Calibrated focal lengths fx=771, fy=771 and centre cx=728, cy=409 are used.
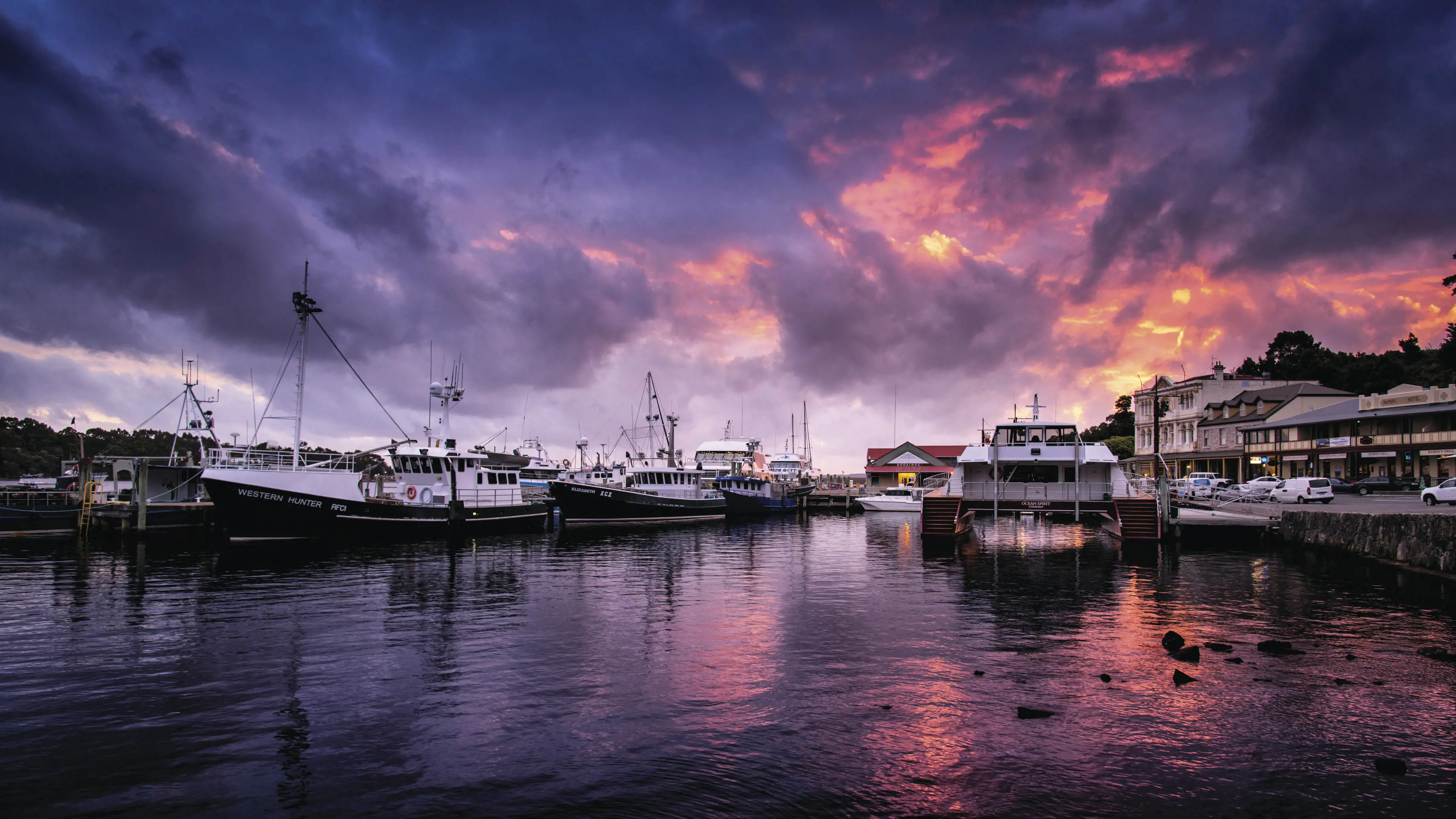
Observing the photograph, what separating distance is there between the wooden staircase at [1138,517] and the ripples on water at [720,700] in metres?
10.2

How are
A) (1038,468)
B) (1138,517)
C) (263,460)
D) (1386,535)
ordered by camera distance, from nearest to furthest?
1. (1386,535)
2. (1138,517)
3. (1038,468)
4. (263,460)

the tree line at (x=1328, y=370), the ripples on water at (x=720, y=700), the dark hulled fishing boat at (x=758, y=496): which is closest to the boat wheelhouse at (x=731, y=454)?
the dark hulled fishing boat at (x=758, y=496)

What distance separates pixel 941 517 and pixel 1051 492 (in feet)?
17.8

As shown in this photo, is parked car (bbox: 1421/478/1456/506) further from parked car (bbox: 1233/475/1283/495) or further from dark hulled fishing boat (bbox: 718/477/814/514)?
dark hulled fishing boat (bbox: 718/477/814/514)

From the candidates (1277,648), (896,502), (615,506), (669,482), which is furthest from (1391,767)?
(896,502)

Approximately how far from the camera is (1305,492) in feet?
153

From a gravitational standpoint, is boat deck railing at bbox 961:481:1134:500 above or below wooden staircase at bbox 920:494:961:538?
above

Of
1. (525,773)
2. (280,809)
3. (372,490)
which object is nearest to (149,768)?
(280,809)

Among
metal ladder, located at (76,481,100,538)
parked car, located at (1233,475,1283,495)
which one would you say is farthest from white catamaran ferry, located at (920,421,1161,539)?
metal ladder, located at (76,481,100,538)

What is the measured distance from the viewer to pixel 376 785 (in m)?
9.02

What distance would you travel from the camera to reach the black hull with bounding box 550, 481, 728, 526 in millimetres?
58438

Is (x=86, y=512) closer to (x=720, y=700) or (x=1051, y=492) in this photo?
(x=720, y=700)

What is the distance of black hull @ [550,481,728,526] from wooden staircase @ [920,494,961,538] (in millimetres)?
27860

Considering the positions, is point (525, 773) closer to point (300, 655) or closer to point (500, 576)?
point (300, 655)
